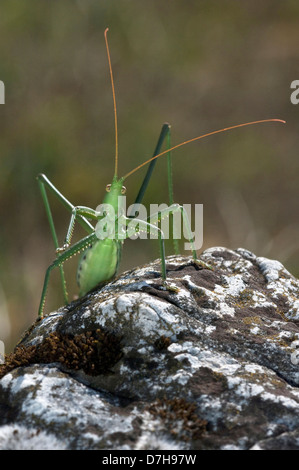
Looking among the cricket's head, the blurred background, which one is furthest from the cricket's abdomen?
the blurred background

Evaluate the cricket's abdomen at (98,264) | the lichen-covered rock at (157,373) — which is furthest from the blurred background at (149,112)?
the lichen-covered rock at (157,373)

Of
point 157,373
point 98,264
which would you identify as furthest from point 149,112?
point 157,373

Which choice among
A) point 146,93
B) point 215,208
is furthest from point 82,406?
point 146,93

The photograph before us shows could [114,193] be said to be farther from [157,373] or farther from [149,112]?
[149,112]

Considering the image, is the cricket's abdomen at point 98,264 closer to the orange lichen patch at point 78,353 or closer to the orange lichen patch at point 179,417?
the orange lichen patch at point 78,353

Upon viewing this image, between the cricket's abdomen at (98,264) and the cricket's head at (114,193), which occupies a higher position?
the cricket's head at (114,193)
